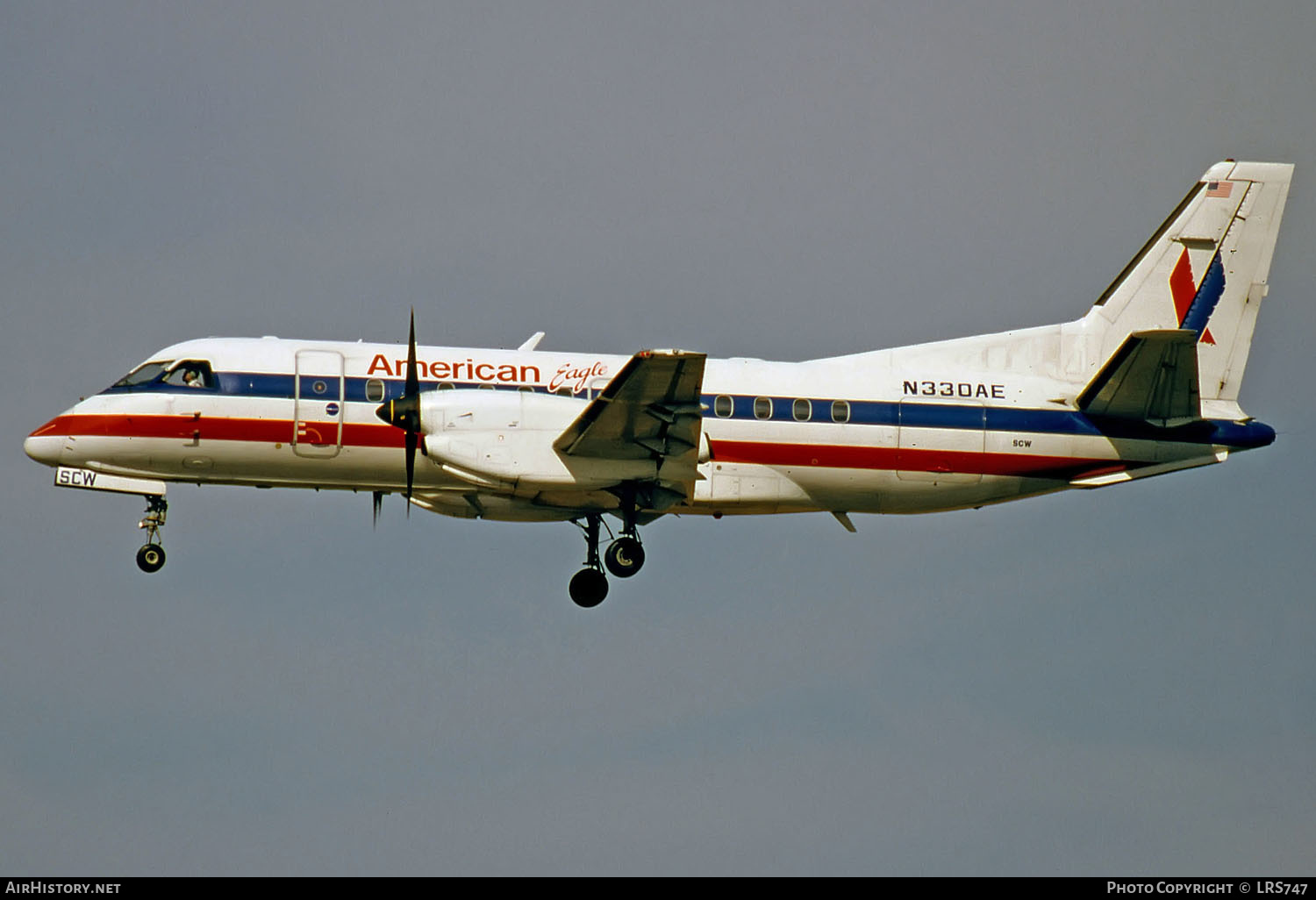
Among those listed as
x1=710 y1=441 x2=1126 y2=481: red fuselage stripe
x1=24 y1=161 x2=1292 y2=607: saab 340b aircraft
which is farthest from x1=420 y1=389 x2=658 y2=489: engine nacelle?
x1=710 y1=441 x2=1126 y2=481: red fuselage stripe

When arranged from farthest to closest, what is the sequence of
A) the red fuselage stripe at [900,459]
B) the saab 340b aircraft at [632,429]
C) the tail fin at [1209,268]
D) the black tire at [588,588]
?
1. the tail fin at [1209,268]
2. the black tire at [588,588]
3. the red fuselage stripe at [900,459]
4. the saab 340b aircraft at [632,429]

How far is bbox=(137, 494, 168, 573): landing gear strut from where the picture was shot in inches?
1067

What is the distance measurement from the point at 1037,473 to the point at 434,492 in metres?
10.2

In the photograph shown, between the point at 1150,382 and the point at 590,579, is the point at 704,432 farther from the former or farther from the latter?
the point at 1150,382

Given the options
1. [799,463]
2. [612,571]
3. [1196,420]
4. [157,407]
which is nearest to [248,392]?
[157,407]

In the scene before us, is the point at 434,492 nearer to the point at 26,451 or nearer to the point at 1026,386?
the point at 26,451

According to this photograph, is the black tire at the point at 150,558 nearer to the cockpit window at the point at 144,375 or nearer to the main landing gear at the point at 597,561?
the cockpit window at the point at 144,375

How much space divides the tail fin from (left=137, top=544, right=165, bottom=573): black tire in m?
16.8

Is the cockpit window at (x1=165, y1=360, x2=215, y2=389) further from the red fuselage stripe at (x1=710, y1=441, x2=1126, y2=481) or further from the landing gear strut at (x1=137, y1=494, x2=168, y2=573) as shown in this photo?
the red fuselage stripe at (x1=710, y1=441, x2=1126, y2=481)

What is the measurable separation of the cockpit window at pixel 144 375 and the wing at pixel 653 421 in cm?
691

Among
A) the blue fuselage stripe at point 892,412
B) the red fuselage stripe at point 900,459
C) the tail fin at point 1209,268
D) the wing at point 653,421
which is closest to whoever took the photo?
the wing at point 653,421

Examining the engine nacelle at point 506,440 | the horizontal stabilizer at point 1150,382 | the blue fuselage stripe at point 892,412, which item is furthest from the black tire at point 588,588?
the horizontal stabilizer at point 1150,382

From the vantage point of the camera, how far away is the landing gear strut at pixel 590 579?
27.8m

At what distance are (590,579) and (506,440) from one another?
3.57 meters
